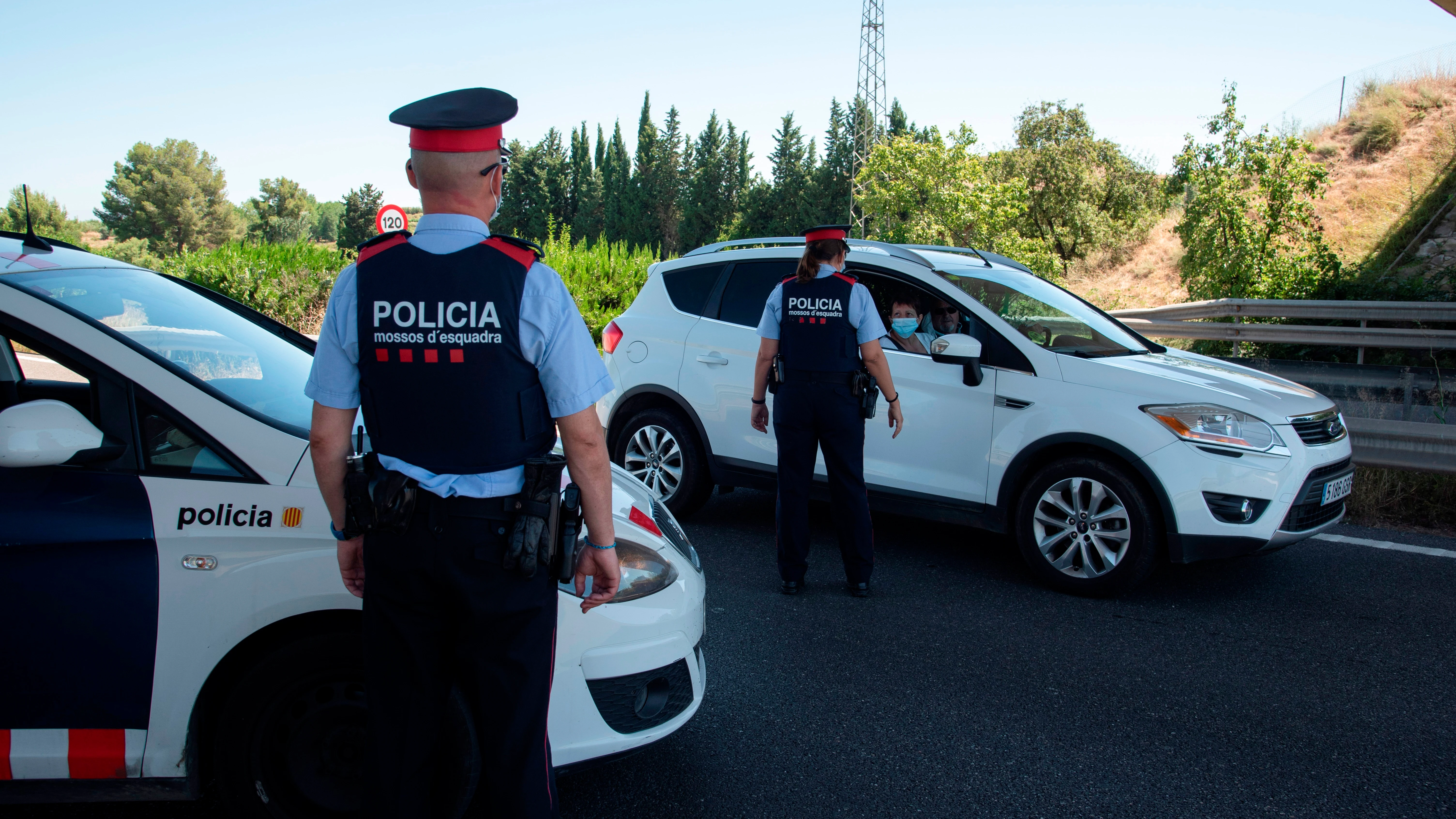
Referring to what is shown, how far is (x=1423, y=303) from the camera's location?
351 inches

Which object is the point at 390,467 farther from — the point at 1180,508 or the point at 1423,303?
the point at 1423,303

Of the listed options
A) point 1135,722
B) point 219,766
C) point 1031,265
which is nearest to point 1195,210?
point 1135,722

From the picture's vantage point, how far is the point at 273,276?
17156 mm

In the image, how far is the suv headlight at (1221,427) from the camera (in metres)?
4.40

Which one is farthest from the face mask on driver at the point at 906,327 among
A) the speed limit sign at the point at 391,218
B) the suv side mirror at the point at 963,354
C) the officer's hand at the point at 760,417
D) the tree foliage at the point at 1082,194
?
the tree foliage at the point at 1082,194

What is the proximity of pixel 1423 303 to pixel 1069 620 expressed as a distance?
7167 mm

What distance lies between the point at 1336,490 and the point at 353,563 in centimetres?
475

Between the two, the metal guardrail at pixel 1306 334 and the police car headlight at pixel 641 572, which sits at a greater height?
the metal guardrail at pixel 1306 334

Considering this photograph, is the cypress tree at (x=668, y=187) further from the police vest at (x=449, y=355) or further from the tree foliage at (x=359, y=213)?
the police vest at (x=449, y=355)

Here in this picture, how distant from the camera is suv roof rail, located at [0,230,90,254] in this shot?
2.90 metres

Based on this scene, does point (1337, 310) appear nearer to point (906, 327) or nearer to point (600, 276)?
point (906, 327)

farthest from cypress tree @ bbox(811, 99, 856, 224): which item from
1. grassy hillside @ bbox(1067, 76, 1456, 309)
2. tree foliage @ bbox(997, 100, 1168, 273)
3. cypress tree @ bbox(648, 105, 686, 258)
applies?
grassy hillside @ bbox(1067, 76, 1456, 309)

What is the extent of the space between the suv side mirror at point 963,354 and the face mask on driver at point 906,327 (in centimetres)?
28

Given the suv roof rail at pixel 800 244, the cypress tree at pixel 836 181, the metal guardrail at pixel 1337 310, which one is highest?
the cypress tree at pixel 836 181
